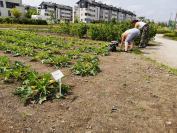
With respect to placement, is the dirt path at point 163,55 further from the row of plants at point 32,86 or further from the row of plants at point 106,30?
the row of plants at point 32,86

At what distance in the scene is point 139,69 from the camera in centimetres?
898

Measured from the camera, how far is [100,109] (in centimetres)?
560

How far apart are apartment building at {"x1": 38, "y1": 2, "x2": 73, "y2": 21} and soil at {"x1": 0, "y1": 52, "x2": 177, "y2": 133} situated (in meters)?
107

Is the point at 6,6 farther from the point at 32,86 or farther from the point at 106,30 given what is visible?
the point at 32,86

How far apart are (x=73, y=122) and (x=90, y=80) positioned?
2374mm

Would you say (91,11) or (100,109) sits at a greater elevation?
(91,11)

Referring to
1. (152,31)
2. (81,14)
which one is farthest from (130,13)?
(152,31)

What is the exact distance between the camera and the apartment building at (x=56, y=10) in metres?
119

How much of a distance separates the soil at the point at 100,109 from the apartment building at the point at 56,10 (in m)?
107

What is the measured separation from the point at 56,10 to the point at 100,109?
124 metres

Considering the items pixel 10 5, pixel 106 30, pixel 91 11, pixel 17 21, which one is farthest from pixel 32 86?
pixel 91 11

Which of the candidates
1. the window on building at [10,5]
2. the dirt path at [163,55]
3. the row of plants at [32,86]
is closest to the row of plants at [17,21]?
the window on building at [10,5]

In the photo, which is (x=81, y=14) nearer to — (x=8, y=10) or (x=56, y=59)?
(x=8, y=10)

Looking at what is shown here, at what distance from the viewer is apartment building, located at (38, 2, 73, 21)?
389 feet
